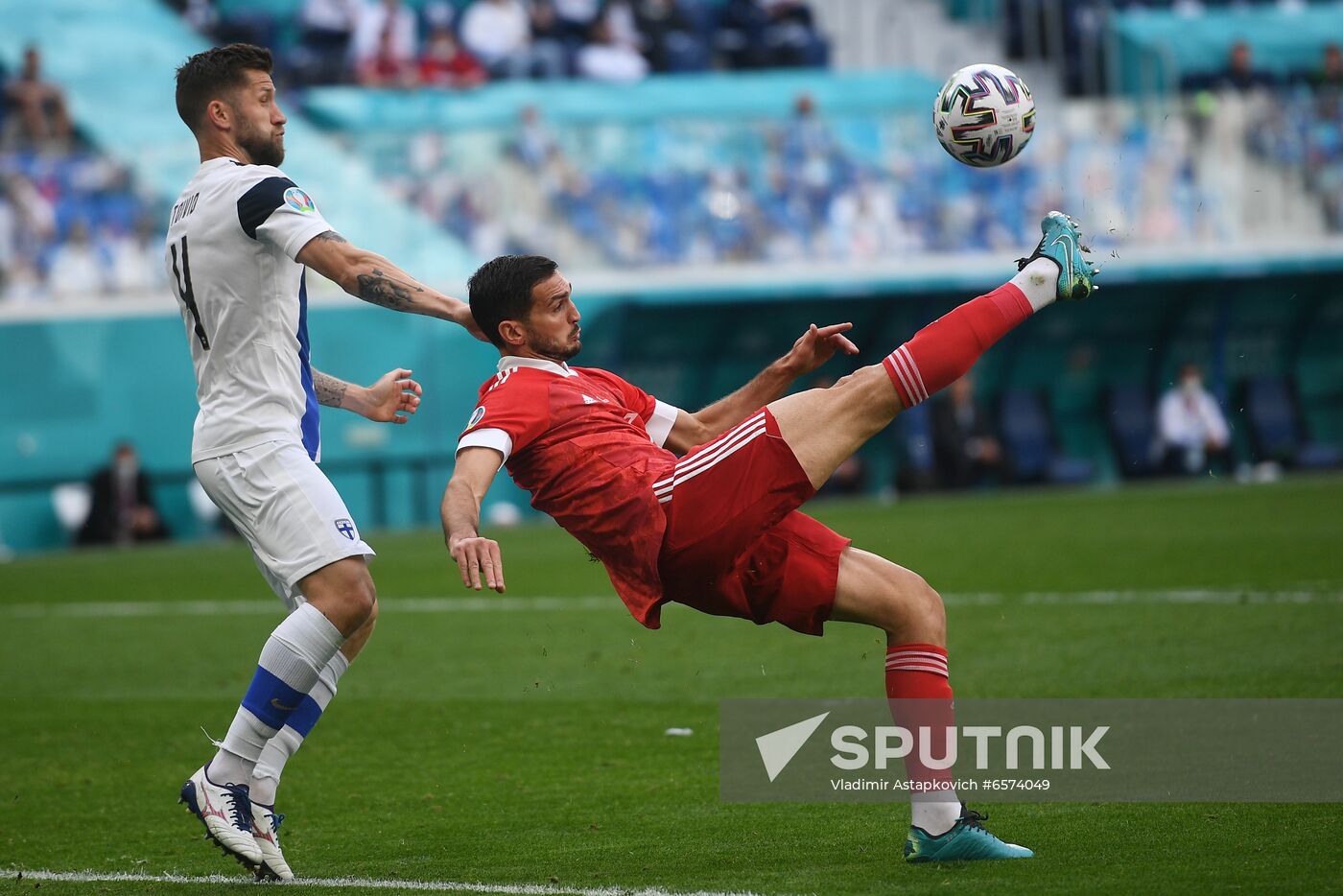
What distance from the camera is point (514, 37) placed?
86.4 feet

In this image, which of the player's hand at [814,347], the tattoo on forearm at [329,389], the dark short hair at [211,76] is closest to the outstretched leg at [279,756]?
the tattoo on forearm at [329,389]

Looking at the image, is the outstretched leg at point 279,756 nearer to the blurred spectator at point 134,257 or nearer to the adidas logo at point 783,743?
the adidas logo at point 783,743

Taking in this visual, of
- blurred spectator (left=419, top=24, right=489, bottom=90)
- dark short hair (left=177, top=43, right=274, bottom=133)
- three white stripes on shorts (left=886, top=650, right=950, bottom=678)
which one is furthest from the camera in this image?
blurred spectator (left=419, top=24, right=489, bottom=90)

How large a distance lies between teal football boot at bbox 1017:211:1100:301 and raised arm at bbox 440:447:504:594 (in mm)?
1727

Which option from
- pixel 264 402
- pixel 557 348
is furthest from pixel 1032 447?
pixel 264 402

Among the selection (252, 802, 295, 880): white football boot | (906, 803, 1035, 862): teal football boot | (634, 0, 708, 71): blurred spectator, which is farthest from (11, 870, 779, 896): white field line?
(634, 0, 708, 71): blurred spectator

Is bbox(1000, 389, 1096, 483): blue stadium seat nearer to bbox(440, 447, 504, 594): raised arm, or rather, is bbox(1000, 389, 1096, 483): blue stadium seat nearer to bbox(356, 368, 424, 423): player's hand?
bbox(356, 368, 424, 423): player's hand

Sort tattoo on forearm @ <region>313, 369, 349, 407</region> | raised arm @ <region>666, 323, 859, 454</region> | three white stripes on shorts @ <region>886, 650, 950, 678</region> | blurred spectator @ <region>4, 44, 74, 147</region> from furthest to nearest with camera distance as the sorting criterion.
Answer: blurred spectator @ <region>4, 44, 74, 147</region>
tattoo on forearm @ <region>313, 369, 349, 407</region>
raised arm @ <region>666, 323, 859, 454</region>
three white stripes on shorts @ <region>886, 650, 950, 678</region>

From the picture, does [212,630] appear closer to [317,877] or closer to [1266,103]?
[317,877]

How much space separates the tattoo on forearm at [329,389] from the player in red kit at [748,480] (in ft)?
2.53

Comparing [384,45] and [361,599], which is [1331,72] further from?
[361,599]

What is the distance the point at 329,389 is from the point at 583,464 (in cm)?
120

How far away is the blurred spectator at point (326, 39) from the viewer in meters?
25.2

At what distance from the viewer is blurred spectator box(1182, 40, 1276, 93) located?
25.1m
